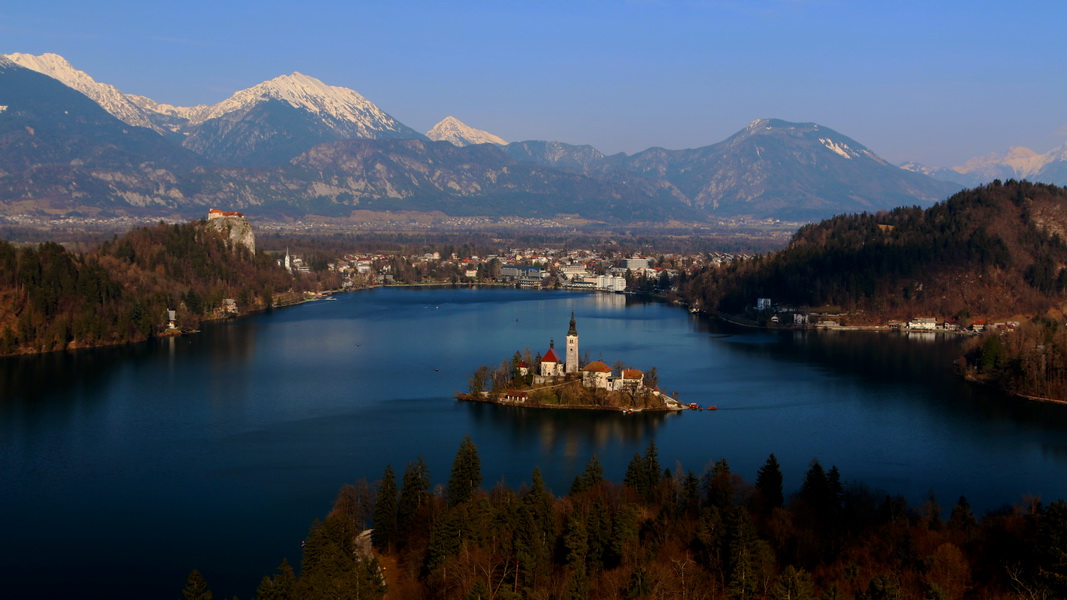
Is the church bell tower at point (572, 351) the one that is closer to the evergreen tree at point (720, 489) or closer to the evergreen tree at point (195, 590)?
the evergreen tree at point (720, 489)

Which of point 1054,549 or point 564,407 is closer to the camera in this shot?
point 1054,549

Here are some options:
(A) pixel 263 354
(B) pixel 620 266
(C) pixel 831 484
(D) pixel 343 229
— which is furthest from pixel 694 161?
(C) pixel 831 484

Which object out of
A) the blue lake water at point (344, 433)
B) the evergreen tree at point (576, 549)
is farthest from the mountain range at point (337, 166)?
the evergreen tree at point (576, 549)

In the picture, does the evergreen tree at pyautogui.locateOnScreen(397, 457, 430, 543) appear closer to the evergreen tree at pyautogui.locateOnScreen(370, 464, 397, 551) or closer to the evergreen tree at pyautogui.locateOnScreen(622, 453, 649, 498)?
the evergreen tree at pyautogui.locateOnScreen(370, 464, 397, 551)

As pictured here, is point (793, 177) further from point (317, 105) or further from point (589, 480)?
point (589, 480)

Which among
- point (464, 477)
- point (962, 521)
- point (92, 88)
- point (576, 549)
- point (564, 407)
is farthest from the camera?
point (92, 88)

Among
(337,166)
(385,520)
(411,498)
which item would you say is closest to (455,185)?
(337,166)

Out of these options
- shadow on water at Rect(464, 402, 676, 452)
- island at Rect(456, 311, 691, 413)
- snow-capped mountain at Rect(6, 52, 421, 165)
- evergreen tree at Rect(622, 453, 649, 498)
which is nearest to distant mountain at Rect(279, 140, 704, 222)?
snow-capped mountain at Rect(6, 52, 421, 165)
